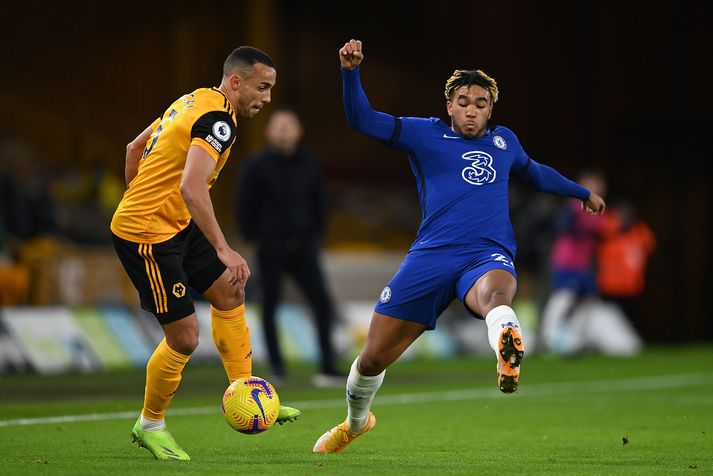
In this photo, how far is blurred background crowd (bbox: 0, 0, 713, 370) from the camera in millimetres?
21328

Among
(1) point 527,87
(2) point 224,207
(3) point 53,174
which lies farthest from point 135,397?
(1) point 527,87

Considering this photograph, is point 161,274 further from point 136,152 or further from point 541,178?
point 541,178

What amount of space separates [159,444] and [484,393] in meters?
5.30

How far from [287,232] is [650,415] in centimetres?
418

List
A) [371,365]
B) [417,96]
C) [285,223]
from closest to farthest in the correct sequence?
[371,365]
[285,223]
[417,96]

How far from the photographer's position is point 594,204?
7395 mm

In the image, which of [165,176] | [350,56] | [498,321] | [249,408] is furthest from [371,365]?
[350,56]

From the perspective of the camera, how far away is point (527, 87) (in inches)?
998

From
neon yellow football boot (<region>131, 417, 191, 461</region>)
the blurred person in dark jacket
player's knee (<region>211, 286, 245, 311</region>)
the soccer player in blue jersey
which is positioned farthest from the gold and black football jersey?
the blurred person in dark jacket

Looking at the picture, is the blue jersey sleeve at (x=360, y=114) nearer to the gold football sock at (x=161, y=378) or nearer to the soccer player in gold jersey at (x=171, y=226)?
the soccer player in gold jersey at (x=171, y=226)

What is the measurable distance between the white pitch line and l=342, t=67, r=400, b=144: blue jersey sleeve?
312 cm

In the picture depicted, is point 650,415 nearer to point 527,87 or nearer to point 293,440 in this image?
point 293,440

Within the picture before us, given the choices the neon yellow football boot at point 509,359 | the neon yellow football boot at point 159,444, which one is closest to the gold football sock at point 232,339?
the neon yellow football boot at point 159,444

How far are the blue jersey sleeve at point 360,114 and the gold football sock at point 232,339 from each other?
1.18 meters
